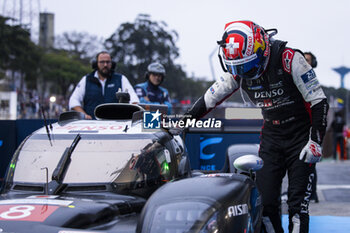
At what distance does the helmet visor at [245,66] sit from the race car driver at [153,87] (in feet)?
12.2

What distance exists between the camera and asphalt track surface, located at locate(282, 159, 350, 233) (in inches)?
228

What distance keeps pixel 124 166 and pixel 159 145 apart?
0.33 m

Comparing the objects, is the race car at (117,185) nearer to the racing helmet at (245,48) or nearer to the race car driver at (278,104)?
the race car driver at (278,104)

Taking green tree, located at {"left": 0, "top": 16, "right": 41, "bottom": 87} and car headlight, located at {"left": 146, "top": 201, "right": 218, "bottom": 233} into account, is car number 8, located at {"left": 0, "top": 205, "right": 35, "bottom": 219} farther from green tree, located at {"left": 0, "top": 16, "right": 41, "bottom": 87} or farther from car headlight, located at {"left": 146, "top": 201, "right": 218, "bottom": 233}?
green tree, located at {"left": 0, "top": 16, "right": 41, "bottom": 87}

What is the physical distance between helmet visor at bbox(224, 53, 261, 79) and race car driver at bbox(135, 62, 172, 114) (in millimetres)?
3706

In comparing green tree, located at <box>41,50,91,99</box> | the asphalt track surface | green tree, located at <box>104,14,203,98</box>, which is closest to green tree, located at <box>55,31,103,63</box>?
green tree, located at <box>41,50,91,99</box>

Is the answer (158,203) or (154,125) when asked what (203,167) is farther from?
(158,203)

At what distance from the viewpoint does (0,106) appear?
1606cm

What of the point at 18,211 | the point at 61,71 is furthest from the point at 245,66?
the point at 61,71

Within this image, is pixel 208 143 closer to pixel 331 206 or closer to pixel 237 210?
pixel 331 206

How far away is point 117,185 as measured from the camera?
346 centimetres

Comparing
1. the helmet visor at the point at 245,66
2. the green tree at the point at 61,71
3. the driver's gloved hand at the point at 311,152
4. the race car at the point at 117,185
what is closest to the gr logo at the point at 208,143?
the race car at the point at 117,185

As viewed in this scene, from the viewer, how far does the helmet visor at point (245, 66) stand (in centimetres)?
353

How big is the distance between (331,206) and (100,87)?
3612 mm
